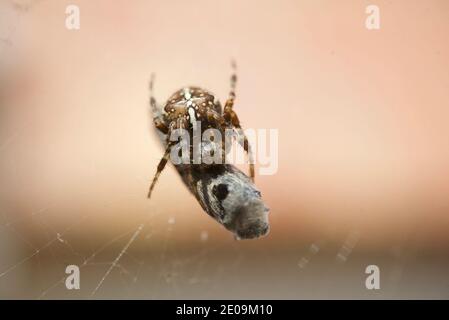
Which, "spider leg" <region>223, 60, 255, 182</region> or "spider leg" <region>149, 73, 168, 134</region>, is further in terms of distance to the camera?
"spider leg" <region>149, 73, 168, 134</region>

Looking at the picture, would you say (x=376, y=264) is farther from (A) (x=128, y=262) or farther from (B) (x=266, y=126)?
(A) (x=128, y=262)

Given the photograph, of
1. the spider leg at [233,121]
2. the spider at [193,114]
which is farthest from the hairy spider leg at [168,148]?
the spider leg at [233,121]

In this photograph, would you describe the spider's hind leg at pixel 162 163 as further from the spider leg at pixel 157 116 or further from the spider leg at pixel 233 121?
the spider leg at pixel 233 121

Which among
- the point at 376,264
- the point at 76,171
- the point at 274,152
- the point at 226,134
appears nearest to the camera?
the point at 226,134

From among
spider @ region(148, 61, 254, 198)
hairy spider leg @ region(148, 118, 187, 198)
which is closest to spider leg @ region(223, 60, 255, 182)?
spider @ region(148, 61, 254, 198)

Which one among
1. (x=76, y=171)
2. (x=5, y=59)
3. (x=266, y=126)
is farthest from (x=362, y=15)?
(x=5, y=59)

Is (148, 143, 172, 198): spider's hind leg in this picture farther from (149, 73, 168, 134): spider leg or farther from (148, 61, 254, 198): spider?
(149, 73, 168, 134): spider leg
